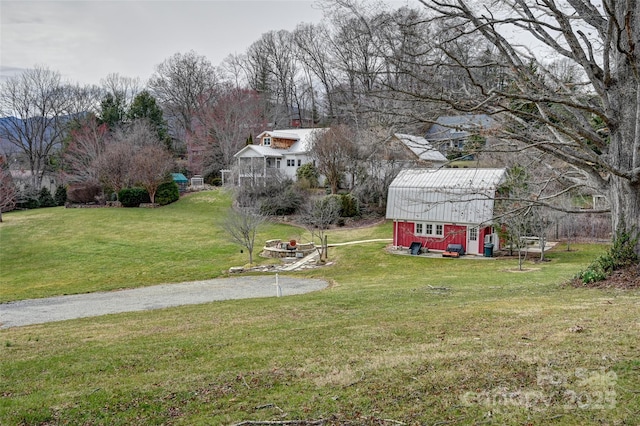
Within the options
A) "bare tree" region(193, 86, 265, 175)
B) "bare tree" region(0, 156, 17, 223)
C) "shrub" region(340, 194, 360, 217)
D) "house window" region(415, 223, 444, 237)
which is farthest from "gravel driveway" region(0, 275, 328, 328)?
"bare tree" region(193, 86, 265, 175)

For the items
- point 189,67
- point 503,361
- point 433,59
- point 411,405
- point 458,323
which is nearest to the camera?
point 411,405

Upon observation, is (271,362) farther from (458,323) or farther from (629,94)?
(629,94)

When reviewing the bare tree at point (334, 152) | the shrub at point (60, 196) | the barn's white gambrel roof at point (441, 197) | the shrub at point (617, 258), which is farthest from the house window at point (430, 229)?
the shrub at point (60, 196)

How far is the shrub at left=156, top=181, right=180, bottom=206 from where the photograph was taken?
144 ft

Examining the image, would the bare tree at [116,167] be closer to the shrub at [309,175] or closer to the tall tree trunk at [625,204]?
the shrub at [309,175]

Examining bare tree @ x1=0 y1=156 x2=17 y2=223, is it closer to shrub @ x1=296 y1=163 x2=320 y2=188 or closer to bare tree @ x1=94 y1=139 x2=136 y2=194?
bare tree @ x1=94 y1=139 x2=136 y2=194

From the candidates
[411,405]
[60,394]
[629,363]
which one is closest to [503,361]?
[629,363]

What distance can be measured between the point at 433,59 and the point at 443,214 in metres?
17.3

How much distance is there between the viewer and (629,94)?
8961mm

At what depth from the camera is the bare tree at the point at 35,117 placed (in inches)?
2112

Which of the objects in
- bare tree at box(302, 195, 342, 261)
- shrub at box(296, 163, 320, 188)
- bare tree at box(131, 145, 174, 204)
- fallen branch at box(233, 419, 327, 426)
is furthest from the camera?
bare tree at box(131, 145, 174, 204)

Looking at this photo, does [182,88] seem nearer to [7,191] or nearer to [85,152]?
[85,152]

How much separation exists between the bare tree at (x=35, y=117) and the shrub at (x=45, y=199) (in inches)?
220

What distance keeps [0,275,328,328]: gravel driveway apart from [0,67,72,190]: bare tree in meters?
39.4
